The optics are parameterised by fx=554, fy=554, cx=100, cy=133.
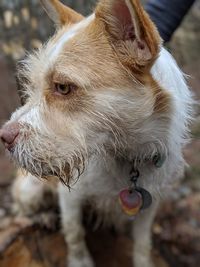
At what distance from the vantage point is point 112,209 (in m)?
3.73

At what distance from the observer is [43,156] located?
2.78 meters

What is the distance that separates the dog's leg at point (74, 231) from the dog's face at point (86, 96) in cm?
94

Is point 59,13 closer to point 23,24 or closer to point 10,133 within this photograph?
point 10,133

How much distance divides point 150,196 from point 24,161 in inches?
34.7

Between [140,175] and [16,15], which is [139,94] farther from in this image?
[16,15]

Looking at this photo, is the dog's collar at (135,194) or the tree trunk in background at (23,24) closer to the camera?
the dog's collar at (135,194)

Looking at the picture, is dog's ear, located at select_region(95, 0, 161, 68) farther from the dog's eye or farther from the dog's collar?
the dog's collar

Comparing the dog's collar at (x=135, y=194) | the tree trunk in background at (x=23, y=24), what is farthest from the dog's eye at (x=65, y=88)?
the tree trunk in background at (x=23, y=24)

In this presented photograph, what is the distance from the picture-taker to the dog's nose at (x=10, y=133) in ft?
8.98

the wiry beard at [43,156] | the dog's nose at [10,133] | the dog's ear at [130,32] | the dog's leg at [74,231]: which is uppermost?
the dog's ear at [130,32]

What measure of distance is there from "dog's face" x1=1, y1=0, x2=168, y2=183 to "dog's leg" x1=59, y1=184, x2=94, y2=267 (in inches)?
37.0

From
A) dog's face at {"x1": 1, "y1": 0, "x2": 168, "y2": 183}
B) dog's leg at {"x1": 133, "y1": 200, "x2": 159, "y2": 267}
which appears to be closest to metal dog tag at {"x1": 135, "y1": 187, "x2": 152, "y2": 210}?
dog's face at {"x1": 1, "y1": 0, "x2": 168, "y2": 183}

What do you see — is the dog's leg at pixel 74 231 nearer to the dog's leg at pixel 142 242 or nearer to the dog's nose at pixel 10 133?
the dog's leg at pixel 142 242

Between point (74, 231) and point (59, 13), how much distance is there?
1.57 metres
